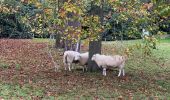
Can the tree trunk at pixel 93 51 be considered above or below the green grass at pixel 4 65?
above

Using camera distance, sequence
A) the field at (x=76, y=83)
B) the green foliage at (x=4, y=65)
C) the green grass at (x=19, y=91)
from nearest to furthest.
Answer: the green grass at (x=19, y=91) → the field at (x=76, y=83) → the green foliage at (x=4, y=65)

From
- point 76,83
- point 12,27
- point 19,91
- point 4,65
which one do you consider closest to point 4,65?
point 4,65

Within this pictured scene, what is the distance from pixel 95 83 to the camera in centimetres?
1271

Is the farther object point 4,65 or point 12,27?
point 12,27

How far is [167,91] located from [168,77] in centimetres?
299

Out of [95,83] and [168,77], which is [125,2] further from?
[168,77]

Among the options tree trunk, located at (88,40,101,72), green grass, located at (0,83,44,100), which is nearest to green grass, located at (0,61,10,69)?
tree trunk, located at (88,40,101,72)

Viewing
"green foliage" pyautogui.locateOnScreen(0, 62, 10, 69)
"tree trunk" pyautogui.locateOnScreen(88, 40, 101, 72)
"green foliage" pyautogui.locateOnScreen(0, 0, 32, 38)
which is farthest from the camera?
"green foliage" pyautogui.locateOnScreen(0, 0, 32, 38)

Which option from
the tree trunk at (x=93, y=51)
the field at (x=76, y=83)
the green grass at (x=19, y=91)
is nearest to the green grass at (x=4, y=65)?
the field at (x=76, y=83)

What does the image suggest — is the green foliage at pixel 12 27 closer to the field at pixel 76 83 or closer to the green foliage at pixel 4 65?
the field at pixel 76 83

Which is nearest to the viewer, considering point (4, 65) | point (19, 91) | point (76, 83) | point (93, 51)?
point (19, 91)

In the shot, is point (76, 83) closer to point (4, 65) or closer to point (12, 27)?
point (4, 65)

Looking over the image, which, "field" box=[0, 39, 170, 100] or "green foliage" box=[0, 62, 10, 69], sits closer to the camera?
"field" box=[0, 39, 170, 100]

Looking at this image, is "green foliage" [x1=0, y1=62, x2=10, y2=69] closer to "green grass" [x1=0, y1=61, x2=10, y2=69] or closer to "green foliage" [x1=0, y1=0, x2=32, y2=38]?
"green grass" [x1=0, y1=61, x2=10, y2=69]
